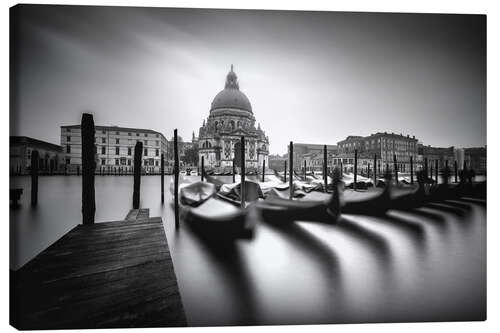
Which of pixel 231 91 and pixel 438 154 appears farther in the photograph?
pixel 231 91

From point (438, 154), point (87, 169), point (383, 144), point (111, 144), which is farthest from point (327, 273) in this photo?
point (111, 144)

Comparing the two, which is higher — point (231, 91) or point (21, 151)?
point (231, 91)

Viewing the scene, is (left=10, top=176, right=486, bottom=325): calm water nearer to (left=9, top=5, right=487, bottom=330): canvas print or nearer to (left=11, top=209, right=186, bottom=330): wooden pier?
(left=9, top=5, right=487, bottom=330): canvas print

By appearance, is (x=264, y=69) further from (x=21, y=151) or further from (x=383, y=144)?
Result: (x=21, y=151)

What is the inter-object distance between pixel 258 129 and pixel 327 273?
5.02 ft

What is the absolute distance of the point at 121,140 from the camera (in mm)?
2414

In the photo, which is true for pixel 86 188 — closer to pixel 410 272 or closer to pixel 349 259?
pixel 349 259

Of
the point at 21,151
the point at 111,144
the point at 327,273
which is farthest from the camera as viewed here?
the point at 111,144

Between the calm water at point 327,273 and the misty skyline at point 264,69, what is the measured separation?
746 millimetres

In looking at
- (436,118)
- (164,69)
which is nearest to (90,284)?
(164,69)

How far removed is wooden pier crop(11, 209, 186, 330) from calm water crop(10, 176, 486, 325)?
325mm

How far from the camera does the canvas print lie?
134 cm

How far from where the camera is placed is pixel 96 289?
1146mm

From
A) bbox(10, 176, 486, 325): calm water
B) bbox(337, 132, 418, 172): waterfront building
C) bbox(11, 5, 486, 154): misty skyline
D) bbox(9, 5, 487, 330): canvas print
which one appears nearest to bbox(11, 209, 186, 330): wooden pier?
bbox(9, 5, 487, 330): canvas print
